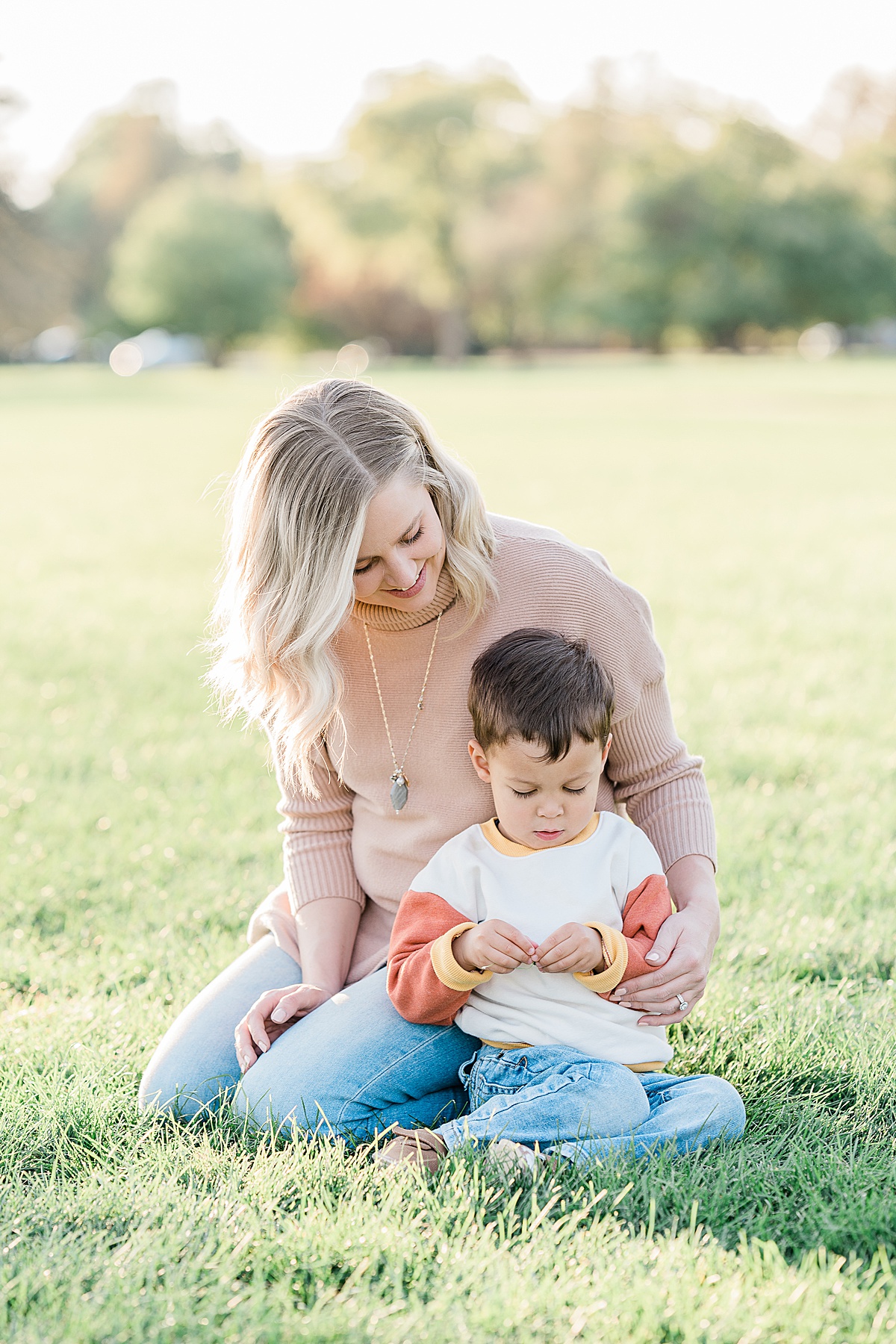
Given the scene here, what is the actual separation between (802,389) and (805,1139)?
32.8m

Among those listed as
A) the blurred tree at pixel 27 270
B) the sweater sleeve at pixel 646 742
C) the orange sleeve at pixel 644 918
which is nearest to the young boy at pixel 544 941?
the orange sleeve at pixel 644 918

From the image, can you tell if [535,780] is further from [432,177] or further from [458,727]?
[432,177]

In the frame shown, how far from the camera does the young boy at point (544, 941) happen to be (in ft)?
8.00

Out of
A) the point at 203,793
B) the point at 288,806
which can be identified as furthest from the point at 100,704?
the point at 288,806

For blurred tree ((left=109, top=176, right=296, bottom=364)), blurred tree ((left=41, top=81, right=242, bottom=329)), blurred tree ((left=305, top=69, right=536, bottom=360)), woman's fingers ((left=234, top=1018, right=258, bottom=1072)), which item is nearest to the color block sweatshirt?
woman's fingers ((left=234, top=1018, right=258, bottom=1072))

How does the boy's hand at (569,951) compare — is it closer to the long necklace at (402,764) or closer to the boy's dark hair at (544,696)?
the boy's dark hair at (544,696)

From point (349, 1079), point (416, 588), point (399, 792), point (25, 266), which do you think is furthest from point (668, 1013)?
point (25, 266)

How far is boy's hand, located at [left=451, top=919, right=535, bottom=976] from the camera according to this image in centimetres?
238

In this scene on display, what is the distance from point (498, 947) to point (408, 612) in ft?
2.69

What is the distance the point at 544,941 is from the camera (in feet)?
8.05

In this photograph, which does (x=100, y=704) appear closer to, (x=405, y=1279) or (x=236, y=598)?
(x=236, y=598)

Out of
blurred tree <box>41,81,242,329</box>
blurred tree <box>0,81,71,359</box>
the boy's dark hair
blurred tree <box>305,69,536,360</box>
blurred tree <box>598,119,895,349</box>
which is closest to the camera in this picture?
the boy's dark hair

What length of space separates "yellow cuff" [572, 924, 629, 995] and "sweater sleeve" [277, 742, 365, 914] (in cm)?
78

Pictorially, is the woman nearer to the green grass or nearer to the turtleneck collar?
the turtleneck collar
